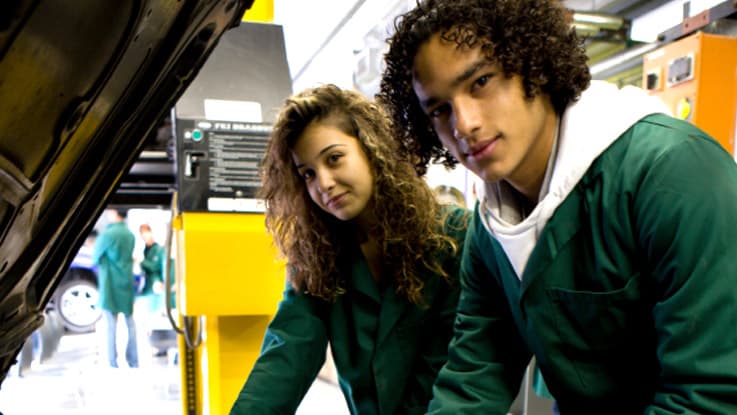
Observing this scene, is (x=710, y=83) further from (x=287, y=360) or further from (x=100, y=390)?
(x=100, y=390)

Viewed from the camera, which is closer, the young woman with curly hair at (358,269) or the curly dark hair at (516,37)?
the curly dark hair at (516,37)

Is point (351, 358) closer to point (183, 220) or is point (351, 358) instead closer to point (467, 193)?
point (183, 220)

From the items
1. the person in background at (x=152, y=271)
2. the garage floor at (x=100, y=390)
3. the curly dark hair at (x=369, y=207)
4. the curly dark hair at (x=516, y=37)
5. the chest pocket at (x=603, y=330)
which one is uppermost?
the curly dark hair at (x=516, y=37)

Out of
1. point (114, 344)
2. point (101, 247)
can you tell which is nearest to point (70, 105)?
point (114, 344)

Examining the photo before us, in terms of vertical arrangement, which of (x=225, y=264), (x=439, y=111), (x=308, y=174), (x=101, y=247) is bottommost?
(x=101, y=247)

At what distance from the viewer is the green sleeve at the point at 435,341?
1.32m

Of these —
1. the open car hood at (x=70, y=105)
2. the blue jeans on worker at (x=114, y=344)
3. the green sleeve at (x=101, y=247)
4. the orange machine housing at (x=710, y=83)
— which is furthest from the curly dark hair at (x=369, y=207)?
the green sleeve at (x=101, y=247)

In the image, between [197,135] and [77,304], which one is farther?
[77,304]

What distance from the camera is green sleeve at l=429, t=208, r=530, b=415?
44.3 inches

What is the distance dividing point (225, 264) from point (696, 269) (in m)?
1.36

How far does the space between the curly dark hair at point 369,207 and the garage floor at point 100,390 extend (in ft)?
7.54

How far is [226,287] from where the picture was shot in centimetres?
176

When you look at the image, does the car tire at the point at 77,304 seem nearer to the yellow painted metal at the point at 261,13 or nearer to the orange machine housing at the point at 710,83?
the yellow painted metal at the point at 261,13

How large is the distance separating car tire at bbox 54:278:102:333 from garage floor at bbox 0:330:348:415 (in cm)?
100
